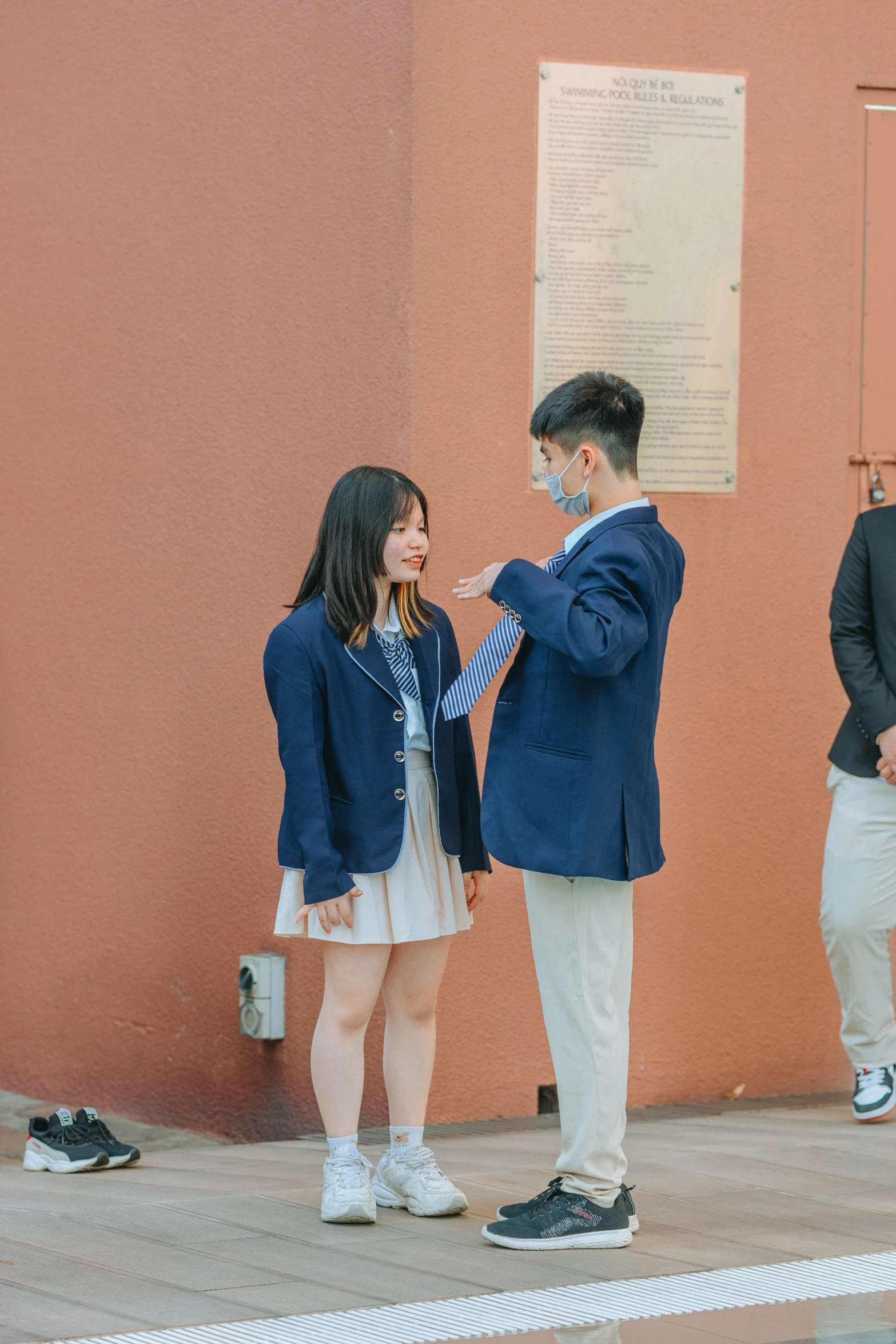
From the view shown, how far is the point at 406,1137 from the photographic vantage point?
4.16 m

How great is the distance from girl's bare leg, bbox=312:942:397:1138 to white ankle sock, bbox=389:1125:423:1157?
13 centimetres

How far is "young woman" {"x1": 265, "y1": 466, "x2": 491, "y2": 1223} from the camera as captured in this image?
3.99m

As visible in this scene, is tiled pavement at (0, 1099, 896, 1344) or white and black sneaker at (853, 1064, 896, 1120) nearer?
tiled pavement at (0, 1099, 896, 1344)

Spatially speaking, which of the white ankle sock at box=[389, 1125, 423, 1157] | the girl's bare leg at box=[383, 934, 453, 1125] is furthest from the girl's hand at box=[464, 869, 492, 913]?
the white ankle sock at box=[389, 1125, 423, 1157]

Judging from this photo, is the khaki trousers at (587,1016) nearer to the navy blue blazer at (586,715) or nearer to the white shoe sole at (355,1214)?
the navy blue blazer at (586,715)

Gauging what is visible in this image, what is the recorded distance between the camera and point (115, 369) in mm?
6047

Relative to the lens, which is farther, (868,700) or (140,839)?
(140,839)

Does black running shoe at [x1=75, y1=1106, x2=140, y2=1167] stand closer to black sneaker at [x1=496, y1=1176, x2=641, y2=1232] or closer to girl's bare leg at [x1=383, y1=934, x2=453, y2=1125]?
girl's bare leg at [x1=383, y1=934, x2=453, y2=1125]

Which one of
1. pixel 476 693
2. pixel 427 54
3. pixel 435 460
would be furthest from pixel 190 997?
pixel 427 54

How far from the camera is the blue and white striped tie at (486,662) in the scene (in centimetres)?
383

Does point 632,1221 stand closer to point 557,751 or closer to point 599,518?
point 557,751

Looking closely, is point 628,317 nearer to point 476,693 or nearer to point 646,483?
point 646,483

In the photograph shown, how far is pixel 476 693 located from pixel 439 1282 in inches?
48.8

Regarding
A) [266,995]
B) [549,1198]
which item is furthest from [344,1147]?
[266,995]
